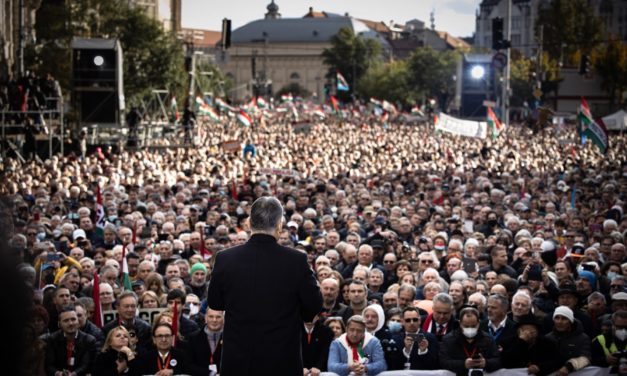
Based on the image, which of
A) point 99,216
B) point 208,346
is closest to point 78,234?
point 99,216

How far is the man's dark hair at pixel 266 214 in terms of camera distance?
4.04 m

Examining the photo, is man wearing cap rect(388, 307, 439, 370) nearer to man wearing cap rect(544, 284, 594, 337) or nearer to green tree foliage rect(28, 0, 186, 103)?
man wearing cap rect(544, 284, 594, 337)

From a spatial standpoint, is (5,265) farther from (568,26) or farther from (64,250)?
(568,26)

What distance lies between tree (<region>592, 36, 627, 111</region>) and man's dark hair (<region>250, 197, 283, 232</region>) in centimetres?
7804

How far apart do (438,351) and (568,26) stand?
91.2 metres

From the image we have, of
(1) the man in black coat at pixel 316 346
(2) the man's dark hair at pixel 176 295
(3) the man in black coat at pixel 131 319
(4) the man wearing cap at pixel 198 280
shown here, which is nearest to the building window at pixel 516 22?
(4) the man wearing cap at pixel 198 280

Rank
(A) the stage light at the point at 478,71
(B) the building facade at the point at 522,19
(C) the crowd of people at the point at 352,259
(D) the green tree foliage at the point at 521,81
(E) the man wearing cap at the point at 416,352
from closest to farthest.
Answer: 1. (C) the crowd of people at the point at 352,259
2. (E) the man wearing cap at the point at 416,352
3. (A) the stage light at the point at 478,71
4. (D) the green tree foliage at the point at 521,81
5. (B) the building facade at the point at 522,19

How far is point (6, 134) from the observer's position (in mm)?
31703

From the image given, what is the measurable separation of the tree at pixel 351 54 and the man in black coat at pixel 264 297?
134 m

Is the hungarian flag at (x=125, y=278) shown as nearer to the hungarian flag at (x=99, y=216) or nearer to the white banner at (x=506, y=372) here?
the white banner at (x=506, y=372)

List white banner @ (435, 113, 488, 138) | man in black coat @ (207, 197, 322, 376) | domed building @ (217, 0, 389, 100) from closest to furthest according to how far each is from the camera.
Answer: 1. man in black coat @ (207, 197, 322, 376)
2. white banner @ (435, 113, 488, 138)
3. domed building @ (217, 0, 389, 100)

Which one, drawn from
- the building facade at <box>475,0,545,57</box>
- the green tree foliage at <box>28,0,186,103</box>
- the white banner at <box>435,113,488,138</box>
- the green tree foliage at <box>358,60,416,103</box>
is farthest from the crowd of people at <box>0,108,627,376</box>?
the building facade at <box>475,0,545,57</box>

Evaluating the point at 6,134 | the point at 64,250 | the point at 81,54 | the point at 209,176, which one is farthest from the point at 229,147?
the point at 64,250

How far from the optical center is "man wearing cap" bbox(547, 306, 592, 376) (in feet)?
23.0
